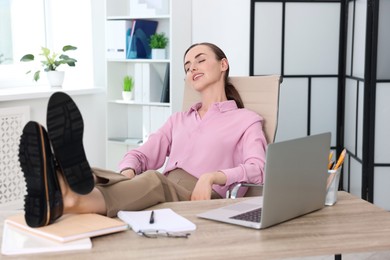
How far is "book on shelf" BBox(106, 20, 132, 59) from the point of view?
14.9 ft

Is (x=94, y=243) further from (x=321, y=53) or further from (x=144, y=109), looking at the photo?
(x=144, y=109)

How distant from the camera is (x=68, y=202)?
5.32 feet

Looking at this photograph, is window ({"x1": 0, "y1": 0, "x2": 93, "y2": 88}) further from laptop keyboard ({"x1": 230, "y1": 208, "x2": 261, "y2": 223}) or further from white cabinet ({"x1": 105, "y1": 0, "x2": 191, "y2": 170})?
laptop keyboard ({"x1": 230, "y1": 208, "x2": 261, "y2": 223})

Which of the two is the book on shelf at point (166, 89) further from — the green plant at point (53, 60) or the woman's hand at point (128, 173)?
the woman's hand at point (128, 173)

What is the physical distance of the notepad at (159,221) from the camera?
1.59 meters

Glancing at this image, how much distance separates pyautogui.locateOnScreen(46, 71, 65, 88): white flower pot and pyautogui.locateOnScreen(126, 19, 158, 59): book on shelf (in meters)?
0.48

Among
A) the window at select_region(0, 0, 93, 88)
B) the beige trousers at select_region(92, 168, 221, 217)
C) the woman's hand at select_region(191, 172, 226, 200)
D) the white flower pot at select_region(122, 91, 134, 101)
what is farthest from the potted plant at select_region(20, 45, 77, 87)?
→ the beige trousers at select_region(92, 168, 221, 217)

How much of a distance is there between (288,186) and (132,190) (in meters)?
0.43

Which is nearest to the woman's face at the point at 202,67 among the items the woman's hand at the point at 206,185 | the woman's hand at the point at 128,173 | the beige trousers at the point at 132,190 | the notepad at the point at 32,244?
the woman's hand at the point at 128,173

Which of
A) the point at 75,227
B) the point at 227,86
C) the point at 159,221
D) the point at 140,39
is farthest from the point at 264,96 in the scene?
the point at 140,39

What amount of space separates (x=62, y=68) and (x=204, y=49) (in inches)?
83.3

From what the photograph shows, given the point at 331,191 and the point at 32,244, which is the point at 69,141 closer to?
the point at 32,244

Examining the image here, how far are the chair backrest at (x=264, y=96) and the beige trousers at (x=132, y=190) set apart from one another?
934 mm

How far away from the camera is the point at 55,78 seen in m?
4.43
